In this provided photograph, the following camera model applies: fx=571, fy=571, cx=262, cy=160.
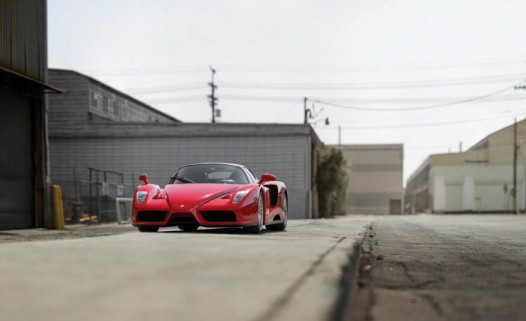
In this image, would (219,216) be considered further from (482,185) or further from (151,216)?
(482,185)

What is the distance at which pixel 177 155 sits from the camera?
31.8 meters

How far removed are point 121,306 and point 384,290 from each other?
1876 millimetres

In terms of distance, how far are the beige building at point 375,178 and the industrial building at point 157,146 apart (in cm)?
5407

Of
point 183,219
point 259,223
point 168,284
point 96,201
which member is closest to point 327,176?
point 96,201

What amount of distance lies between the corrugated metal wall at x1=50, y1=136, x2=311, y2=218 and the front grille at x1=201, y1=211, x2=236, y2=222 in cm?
2318

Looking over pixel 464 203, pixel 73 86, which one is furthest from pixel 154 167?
pixel 464 203

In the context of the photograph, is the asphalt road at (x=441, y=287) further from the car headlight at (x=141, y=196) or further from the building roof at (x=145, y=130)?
the building roof at (x=145, y=130)

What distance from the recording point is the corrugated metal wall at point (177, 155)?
31875mm

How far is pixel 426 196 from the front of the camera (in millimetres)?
79375

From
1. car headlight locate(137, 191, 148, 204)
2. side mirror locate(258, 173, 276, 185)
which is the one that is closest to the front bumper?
car headlight locate(137, 191, 148, 204)

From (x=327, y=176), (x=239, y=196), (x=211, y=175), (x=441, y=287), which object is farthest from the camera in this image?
(x=327, y=176)

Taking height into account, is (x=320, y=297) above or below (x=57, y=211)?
above

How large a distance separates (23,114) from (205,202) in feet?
30.4

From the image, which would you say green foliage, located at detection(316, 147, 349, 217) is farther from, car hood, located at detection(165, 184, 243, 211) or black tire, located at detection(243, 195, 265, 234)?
car hood, located at detection(165, 184, 243, 211)
